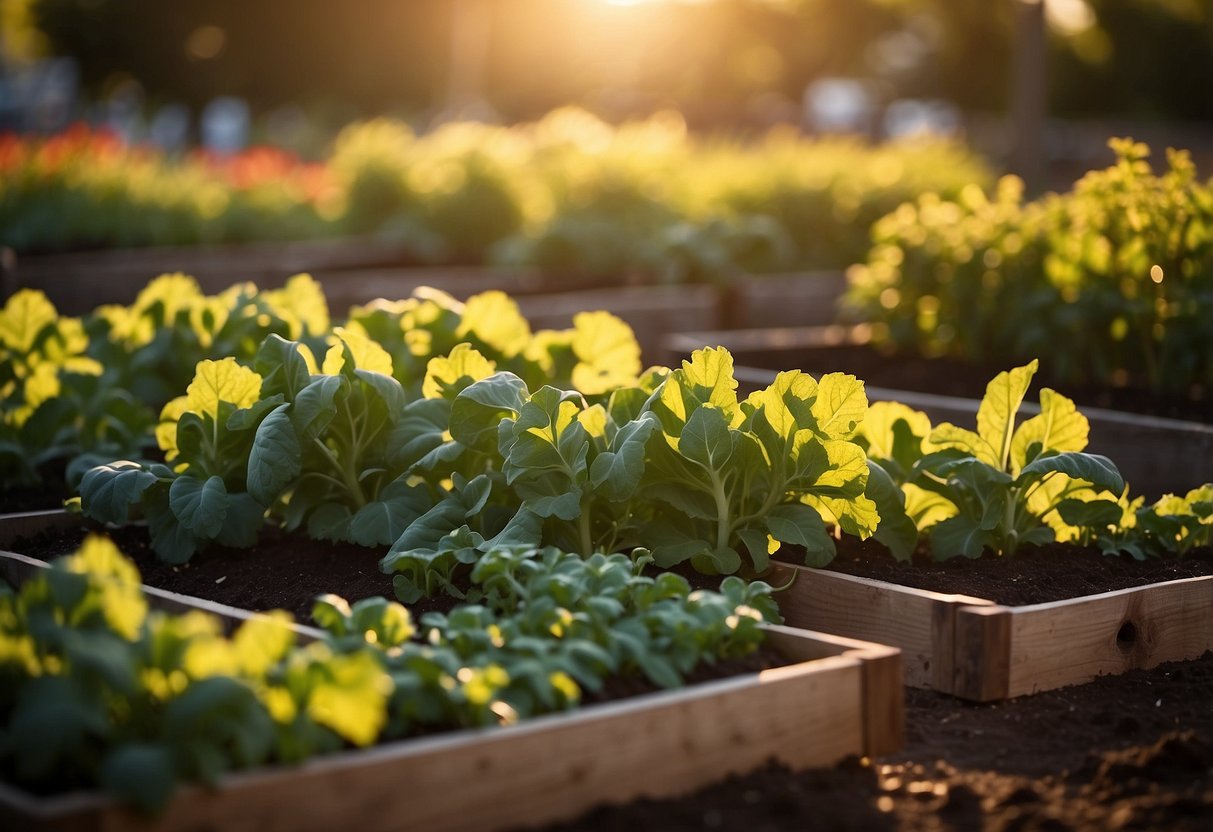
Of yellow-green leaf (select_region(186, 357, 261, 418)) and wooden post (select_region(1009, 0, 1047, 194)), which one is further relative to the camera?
wooden post (select_region(1009, 0, 1047, 194))

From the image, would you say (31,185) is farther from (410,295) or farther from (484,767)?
(484,767)

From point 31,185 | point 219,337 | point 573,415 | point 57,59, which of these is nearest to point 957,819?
point 573,415

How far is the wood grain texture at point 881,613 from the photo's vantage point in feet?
11.0

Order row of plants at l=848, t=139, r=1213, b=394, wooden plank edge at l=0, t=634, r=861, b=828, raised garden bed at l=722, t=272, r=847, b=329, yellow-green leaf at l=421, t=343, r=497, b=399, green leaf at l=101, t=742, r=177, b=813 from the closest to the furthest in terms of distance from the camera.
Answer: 1. green leaf at l=101, t=742, r=177, b=813
2. wooden plank edge at l=0, t=634, r=861, b=828
3. yellow-green leaf at l=421, t=343, r=497, b=399
4. row of plants at l=848, t=139, r=1213, b=394
5. raised garden bed at l=722, t=272, r=847, b=329

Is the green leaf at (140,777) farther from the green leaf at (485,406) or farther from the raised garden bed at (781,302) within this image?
the raised garden bed at (781,302)

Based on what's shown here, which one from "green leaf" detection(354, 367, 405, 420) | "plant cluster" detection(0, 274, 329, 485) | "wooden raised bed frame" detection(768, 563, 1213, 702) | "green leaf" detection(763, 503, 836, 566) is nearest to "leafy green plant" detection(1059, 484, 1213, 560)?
"wooden raised bed frame" detection(768, 563, 1213, 702)

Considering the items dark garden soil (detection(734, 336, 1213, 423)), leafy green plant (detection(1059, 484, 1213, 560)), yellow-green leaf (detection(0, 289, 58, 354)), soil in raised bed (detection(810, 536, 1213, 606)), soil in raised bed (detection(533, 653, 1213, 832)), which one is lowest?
soil in raised bed (detection(533, 653, 1213, 832))

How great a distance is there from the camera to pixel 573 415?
3.37 meters

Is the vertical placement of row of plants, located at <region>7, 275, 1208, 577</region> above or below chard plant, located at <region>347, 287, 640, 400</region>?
below

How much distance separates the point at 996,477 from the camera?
3.64 metres

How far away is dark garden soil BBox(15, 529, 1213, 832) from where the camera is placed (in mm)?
2617

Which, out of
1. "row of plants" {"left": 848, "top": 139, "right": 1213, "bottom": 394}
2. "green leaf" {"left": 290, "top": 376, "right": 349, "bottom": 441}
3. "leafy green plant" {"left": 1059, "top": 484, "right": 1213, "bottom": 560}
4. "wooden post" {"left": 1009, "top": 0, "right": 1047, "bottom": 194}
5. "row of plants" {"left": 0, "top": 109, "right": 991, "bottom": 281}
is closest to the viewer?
"green leaf" {"left": 290, "top": 376, "right": 349, "bottom": 441}

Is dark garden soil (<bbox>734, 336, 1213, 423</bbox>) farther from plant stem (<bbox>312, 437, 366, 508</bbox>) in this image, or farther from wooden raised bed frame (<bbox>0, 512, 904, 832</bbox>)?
wooden raised bed frame (<bbox>0, 512, 904, 832</bbox>)

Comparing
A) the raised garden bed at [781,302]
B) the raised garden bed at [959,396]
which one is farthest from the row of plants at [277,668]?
the raised garden bed at [781,302]
